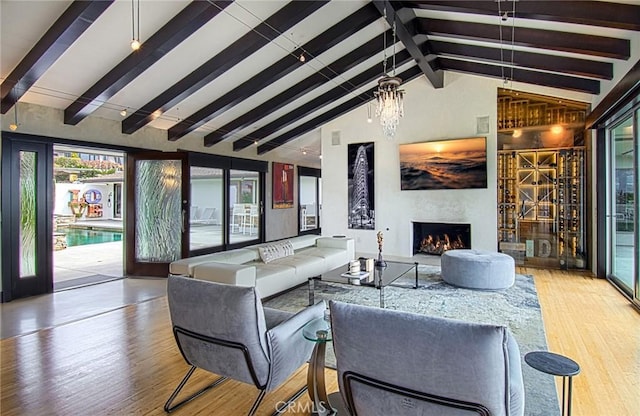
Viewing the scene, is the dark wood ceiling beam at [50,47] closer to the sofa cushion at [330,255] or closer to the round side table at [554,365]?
the sofa cushion at [330,255]

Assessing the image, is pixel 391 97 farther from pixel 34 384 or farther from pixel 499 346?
pixel 34 384

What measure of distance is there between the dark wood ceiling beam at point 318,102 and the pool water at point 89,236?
20.5ft

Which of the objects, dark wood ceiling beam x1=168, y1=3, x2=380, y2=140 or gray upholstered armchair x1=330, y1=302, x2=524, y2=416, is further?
dark wood ceiling beam x1=168, y1=3, x2=380, y2=140

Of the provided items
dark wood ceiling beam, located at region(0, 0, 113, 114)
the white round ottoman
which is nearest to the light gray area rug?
the white round ottoman

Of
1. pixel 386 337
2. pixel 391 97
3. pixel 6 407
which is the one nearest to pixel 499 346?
pixel 386 337

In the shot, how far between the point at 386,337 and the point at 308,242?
190 inches

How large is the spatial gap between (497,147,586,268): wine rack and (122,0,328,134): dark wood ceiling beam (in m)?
4.88

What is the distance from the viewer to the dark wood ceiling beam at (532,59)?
4.88 m

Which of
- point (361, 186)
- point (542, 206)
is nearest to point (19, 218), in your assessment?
point (361, 186)

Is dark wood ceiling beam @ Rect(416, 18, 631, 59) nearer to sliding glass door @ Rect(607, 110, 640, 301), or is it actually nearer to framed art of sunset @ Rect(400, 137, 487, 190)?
sliding glass door @ Rect(607, 110, 640, 301)

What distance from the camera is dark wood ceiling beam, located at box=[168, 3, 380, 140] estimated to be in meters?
5.21

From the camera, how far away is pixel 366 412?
1.74m

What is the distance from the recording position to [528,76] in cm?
621

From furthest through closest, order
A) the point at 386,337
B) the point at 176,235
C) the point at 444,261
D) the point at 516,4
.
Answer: the point at 176,235
the point at 444,261
the point at 516,4
the point at 386,337
